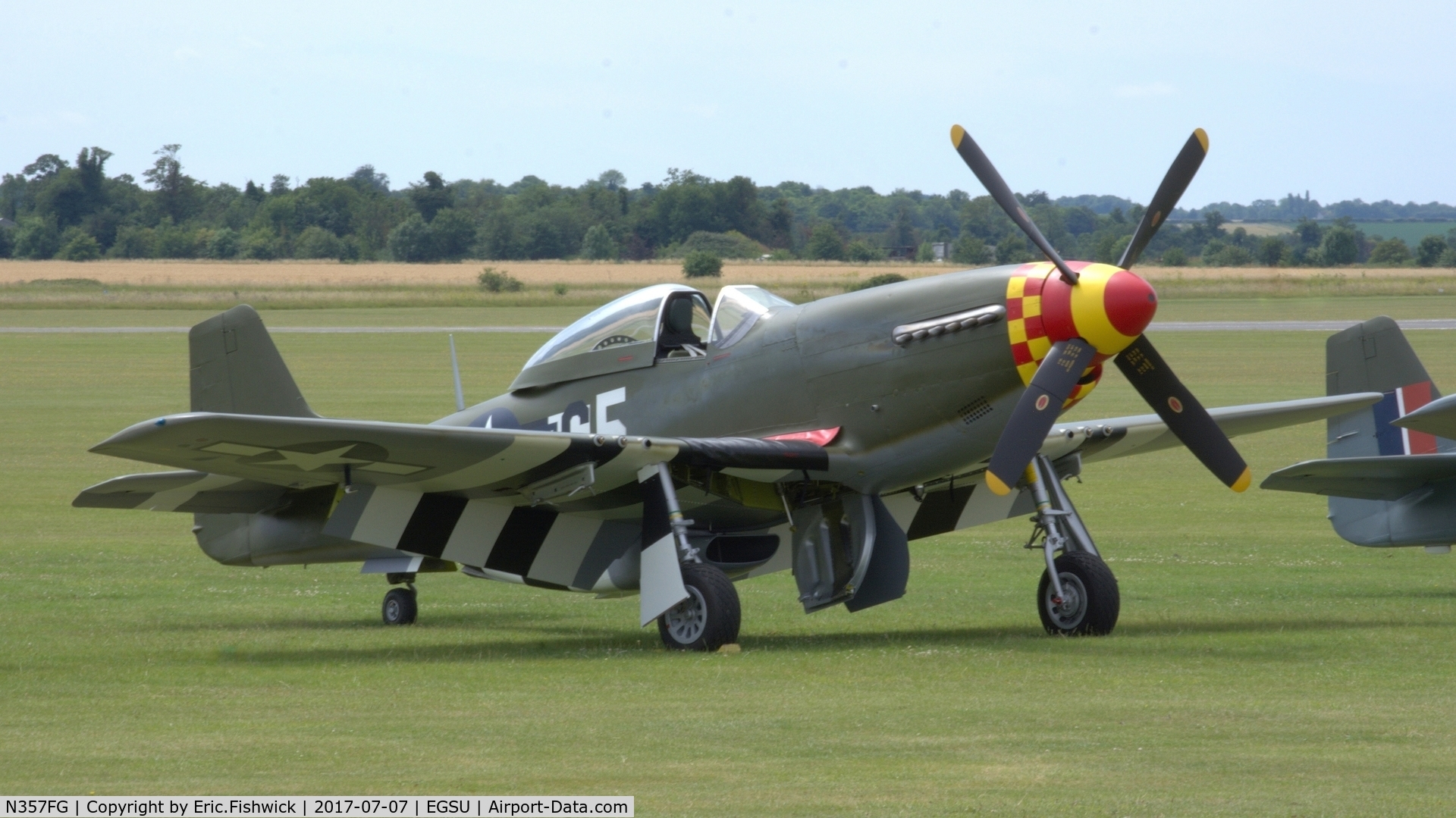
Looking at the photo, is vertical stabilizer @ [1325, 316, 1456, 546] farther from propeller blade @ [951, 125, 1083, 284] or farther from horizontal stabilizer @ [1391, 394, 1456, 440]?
propeller blade @ [951, 125, 1083, 284]

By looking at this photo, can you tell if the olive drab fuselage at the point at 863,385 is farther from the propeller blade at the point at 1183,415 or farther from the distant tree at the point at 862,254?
the distant tree at the point at 862,254

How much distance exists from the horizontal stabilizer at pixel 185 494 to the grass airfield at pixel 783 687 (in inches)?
33.7

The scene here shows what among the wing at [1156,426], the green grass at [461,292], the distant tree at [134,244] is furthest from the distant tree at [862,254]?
the wing at [1156,426]

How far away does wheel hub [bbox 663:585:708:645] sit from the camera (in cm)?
1052

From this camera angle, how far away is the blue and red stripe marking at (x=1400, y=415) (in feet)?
44.4

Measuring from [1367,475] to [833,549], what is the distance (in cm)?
411

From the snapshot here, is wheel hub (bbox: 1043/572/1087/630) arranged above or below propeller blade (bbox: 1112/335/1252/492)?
below

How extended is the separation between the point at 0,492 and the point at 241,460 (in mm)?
13423

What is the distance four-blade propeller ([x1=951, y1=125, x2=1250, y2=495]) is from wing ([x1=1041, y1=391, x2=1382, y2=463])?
929 millimetres

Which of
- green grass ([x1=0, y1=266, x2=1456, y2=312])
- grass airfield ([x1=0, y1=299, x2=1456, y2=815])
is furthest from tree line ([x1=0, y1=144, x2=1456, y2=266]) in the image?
grass airfield ([x1=0, y1=299, x2=1456, y2=815])

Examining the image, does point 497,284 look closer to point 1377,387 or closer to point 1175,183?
point 1377,387

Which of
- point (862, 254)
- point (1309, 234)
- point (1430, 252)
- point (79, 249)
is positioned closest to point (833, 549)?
point (862, 254)

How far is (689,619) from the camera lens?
10617 mm
